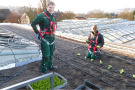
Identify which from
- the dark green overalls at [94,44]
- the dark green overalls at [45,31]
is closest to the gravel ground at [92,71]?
the dark green overalls at [94,44]

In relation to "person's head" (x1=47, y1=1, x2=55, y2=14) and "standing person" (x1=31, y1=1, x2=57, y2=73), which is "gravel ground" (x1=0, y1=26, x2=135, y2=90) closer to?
"standing person" (x1=31, y1=1, x2=57, y2=73)

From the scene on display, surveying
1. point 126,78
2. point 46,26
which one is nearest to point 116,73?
point 126,78

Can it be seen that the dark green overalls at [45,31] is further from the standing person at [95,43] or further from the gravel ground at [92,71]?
the standing person at [95,43]

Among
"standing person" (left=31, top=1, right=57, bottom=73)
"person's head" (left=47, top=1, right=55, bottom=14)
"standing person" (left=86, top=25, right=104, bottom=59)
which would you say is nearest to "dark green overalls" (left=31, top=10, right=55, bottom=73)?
"standing person" (left=31, top=1, right=57, bottom=73)

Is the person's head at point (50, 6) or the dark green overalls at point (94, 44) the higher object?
the person's head at point (50, 6)

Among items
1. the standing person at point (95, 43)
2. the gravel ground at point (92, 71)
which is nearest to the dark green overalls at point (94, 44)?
the standing person at point (95, 43)

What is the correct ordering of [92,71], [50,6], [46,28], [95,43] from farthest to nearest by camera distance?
[95,43], [92,71], [46,28], [50,6]

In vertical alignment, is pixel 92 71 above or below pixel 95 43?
below

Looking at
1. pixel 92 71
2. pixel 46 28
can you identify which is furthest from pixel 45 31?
pixel 92 71

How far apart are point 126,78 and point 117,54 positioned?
7.38 feet

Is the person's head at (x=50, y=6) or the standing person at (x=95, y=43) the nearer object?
the person's head at (x=50, y=6)

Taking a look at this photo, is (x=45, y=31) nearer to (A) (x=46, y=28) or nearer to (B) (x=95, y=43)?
(A) (x=46, y=28)

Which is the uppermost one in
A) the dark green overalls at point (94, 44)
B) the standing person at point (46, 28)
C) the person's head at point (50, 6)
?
the person's head at point (50, 6)

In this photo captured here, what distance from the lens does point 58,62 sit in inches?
212
